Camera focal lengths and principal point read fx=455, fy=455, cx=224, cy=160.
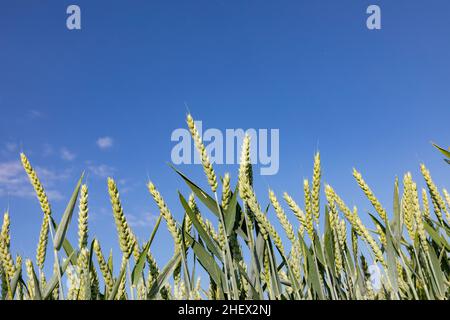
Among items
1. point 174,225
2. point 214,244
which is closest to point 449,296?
point 214,244

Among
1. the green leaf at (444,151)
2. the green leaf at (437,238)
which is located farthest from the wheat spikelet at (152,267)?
the green leaf at (444,151)

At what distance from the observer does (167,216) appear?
1226 mm

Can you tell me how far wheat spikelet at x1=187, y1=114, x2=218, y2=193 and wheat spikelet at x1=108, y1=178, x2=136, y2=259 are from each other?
25 centimetres

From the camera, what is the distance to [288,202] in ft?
4.69

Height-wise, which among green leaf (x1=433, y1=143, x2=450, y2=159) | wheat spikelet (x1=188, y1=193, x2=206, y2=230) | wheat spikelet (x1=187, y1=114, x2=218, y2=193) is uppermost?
green leaf (x1=433, y1=143, x2=450, y2=159)

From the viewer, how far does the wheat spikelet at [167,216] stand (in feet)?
4.02

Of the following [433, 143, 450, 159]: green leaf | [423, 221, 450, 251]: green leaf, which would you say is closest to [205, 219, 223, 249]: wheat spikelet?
[423, 221, 450, 251]: green leaf

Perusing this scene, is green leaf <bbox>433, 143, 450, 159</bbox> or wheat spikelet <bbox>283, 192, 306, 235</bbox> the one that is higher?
green leaf <bbox>433, 143, 450, 159</bbox>

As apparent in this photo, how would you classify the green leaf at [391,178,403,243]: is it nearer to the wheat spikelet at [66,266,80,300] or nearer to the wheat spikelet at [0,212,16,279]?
the wheat spikelet at [66,266,80,300]

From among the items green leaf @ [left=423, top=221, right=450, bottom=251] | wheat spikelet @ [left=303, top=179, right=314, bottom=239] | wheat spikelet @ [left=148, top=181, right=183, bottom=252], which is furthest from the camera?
green leaf @ [left=423, top=221, right=450, bottom=251]

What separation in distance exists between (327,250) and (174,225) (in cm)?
46

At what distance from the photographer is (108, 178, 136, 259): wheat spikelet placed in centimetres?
111

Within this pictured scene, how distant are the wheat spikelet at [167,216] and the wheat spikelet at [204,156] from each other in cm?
14
